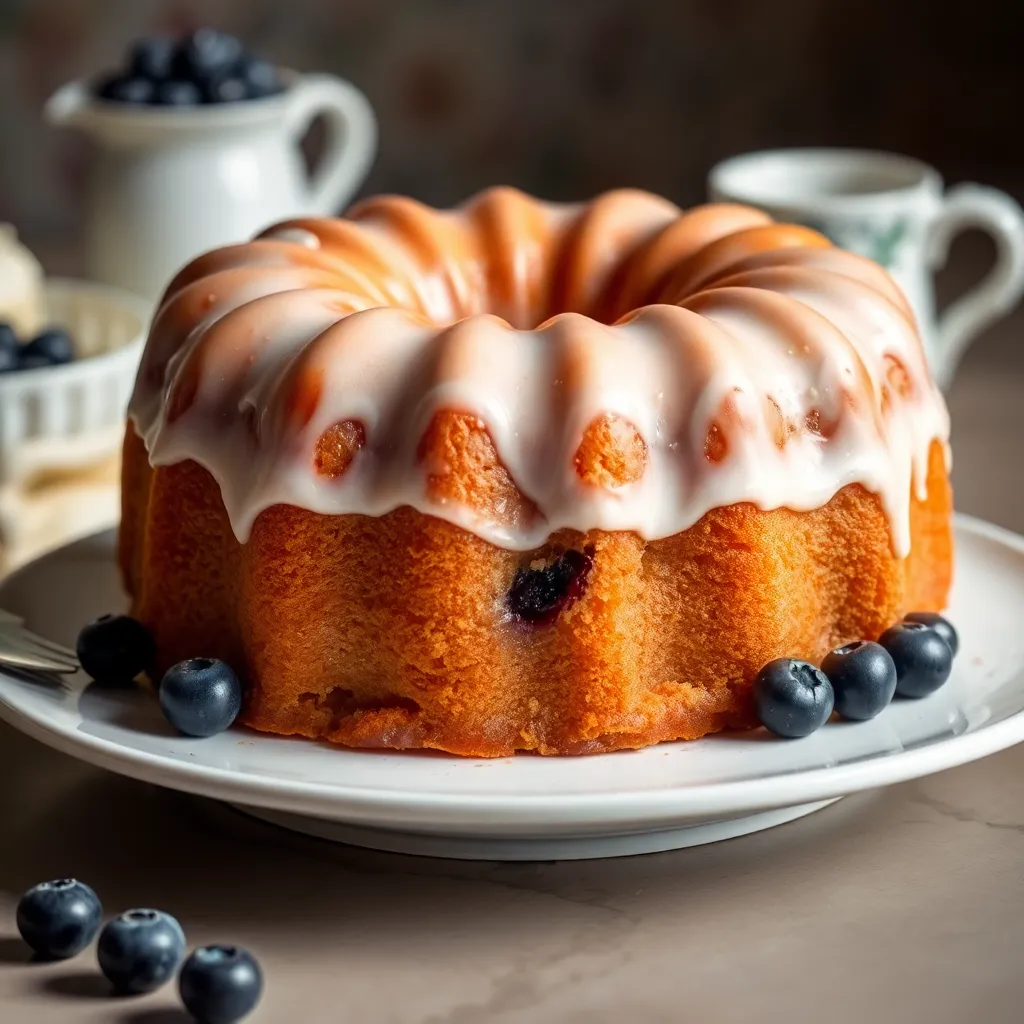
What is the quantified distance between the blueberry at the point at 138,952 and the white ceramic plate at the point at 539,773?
103 mm

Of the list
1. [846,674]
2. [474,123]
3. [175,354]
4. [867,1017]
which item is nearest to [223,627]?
[175,354]

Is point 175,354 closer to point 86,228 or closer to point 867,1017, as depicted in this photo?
point 867,1017

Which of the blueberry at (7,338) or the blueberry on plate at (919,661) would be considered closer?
the blueberry on plate at (919,661)

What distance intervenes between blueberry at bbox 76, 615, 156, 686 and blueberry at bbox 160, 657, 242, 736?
8 cm

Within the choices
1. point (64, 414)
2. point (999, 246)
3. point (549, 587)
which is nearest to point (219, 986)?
point (549, 587)

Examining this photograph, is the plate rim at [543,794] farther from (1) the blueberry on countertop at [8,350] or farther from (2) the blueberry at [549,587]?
(1) the blueberry on countertop at [8,350]

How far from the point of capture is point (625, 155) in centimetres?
388

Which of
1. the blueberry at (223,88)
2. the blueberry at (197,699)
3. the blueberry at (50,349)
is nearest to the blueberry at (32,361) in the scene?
the blueberry at (50,349)

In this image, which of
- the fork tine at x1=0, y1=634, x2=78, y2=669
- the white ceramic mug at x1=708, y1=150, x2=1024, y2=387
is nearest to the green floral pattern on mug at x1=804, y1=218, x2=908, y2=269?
the white ceramic mug at x1=708, y1=150, x2=1024, y2=387

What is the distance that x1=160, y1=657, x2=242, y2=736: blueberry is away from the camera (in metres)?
1.31

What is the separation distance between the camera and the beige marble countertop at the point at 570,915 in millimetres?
1151

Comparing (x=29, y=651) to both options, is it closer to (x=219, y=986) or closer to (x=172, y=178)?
(x=219, y=986)

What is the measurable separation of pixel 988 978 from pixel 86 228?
1.97m

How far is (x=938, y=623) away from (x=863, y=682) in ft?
0.48
